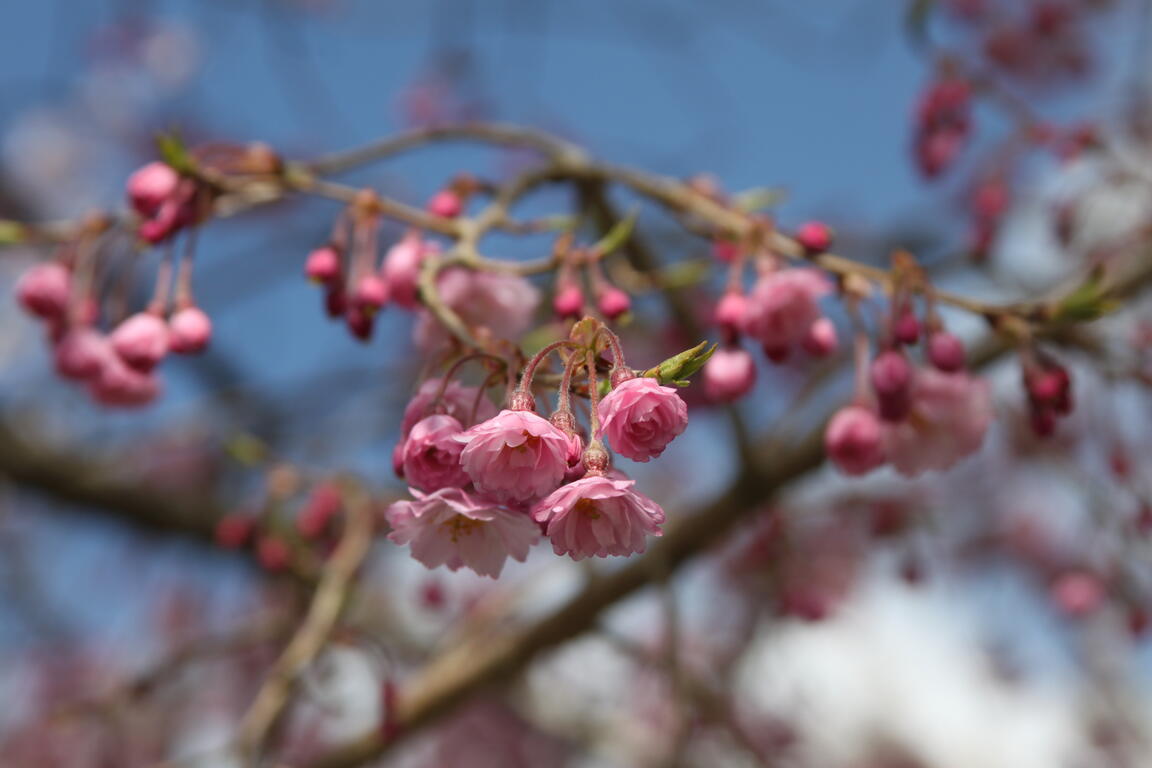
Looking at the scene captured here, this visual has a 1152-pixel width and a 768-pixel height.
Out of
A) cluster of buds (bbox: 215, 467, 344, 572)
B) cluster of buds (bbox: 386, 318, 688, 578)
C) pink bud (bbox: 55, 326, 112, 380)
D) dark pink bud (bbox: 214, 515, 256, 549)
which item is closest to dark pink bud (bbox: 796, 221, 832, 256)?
cluster of buds (bbox: 386, 318, 688, 578)

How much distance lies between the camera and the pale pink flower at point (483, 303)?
1.45m

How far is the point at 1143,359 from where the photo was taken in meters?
1.73

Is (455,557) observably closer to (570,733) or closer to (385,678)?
(385,678)

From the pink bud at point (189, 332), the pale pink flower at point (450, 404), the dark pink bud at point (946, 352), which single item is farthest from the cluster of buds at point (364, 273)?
the dark pink bud at point (946, 352)

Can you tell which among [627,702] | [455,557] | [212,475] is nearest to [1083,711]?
[627,702]

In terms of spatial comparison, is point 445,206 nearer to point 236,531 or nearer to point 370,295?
point 370,295

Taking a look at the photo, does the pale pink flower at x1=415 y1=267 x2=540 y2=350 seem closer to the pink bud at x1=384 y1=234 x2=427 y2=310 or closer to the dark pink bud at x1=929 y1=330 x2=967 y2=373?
the pink bud at x1=384 y1=234 x2=427 y2=310

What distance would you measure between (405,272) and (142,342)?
0.48 m

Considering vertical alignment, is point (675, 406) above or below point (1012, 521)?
above

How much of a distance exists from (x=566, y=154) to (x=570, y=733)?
2.79 meters

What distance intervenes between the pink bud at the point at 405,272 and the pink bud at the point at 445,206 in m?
0.10

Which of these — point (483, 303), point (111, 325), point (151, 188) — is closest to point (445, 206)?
point (483, 303)

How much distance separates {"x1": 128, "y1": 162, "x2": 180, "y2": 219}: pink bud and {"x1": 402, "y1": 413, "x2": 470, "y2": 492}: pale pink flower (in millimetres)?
707

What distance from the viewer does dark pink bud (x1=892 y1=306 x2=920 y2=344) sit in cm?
140
